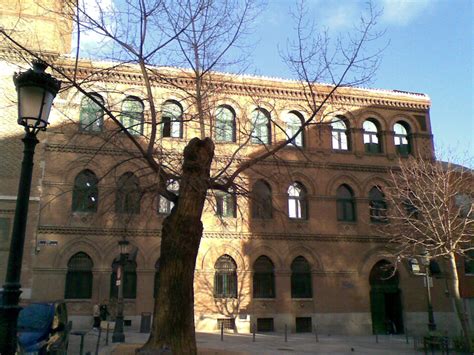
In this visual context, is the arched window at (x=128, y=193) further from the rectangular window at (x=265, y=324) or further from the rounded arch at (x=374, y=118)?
the rounded arch at (x=374, y=118)

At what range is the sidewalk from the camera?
16.0 metres

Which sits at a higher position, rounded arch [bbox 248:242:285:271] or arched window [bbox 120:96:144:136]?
arched window [bbox 120:96:144:136]

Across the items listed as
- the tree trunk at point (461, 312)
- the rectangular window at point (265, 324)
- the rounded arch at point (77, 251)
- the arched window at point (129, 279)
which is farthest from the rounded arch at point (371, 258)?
the rounded arch at point (77, 251)

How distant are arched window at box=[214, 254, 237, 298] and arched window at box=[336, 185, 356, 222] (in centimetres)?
710

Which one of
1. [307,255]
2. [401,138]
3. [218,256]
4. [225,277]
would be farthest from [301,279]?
[401,138]

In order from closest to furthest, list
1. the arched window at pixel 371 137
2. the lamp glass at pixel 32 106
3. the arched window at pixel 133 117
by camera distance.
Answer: the lamp glass at pixel 32 106 < the arched window at pixel 133 117 < the arched window at pixel 371 137

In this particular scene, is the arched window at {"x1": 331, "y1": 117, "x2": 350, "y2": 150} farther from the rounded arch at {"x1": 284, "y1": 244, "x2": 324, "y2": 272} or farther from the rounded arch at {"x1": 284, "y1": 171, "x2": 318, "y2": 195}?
the rounded arch at {"x1": 284, "y1": 244, "x2": 324, "y2": 272}

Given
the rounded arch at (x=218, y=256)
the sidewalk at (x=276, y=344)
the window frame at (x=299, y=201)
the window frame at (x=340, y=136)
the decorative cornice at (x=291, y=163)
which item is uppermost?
the window frame at (x=340, y=136)

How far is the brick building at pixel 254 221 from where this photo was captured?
75.1 feet

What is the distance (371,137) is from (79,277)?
19.0 m

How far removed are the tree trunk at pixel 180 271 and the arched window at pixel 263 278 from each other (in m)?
15.1

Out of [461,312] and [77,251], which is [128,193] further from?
[461,312]

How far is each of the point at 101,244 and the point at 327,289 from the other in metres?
12.4

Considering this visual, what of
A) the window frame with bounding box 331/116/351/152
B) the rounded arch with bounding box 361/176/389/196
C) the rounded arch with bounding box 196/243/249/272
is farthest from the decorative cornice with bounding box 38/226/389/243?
the window frame with bounding box 331/116/351/152
